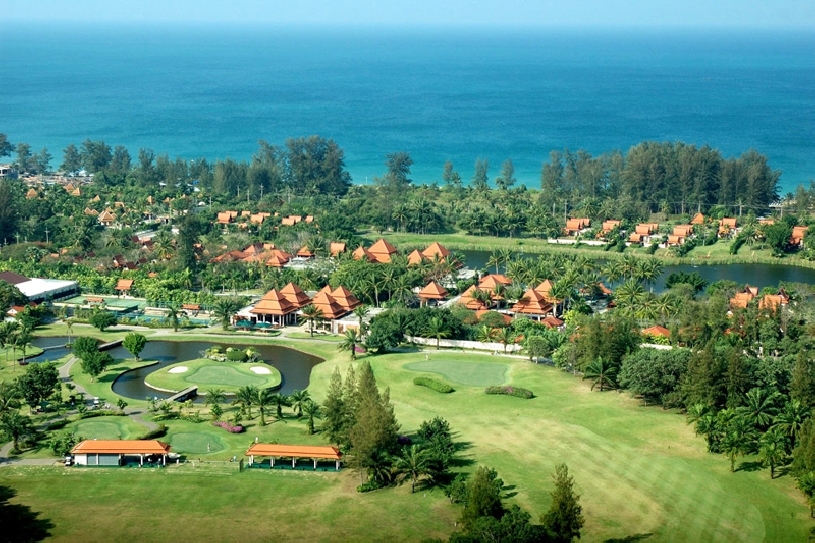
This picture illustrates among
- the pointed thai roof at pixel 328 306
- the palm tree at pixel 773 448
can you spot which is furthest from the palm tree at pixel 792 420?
the pointed thai roof at pixel 328 306

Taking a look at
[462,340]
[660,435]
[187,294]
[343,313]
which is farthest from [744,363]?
[187,294]

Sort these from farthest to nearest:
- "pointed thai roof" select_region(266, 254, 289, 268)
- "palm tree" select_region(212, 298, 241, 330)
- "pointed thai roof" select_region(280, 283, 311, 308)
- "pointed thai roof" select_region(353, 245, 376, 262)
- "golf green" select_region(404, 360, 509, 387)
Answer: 1. "pointed thai roof" select_region(266, 254, 289, 268)
2. "pointed thai roof" select_region(353, 245, 376, 262)
3. "pointed thai roof" select_region(280, 283, 311, 308)
4. "palm tree" select_region(212, 298, 241, 330)
5. "golf green" select_region(404, 360, 509, 387)

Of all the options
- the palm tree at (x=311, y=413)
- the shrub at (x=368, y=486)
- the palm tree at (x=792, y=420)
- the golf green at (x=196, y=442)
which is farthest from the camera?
the palm tree at (x=311, y=413)

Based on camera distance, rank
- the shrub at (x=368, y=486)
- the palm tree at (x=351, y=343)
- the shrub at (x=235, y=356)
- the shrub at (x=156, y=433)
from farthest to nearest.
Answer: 1. the shrub at (x=235, y=356)
2. the palm tree at (x=351, y=343)
3. the shrub at (x=156, y=433)
4. the shrub at (x=368, y=486)

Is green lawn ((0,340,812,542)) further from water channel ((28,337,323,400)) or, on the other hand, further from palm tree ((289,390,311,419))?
water channel ((28,337,323,400))

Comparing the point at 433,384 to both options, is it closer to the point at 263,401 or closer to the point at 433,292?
the point at 263,401

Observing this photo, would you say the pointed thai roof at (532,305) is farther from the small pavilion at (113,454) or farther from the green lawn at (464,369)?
the small pavilion at (113,454)

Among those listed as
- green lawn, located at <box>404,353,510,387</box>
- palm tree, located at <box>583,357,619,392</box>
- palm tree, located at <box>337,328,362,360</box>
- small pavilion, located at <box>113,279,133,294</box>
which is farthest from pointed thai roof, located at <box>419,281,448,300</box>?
small pavilion, located at <box>113,279,133,294</box>

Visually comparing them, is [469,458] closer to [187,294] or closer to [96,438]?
[96,438]
